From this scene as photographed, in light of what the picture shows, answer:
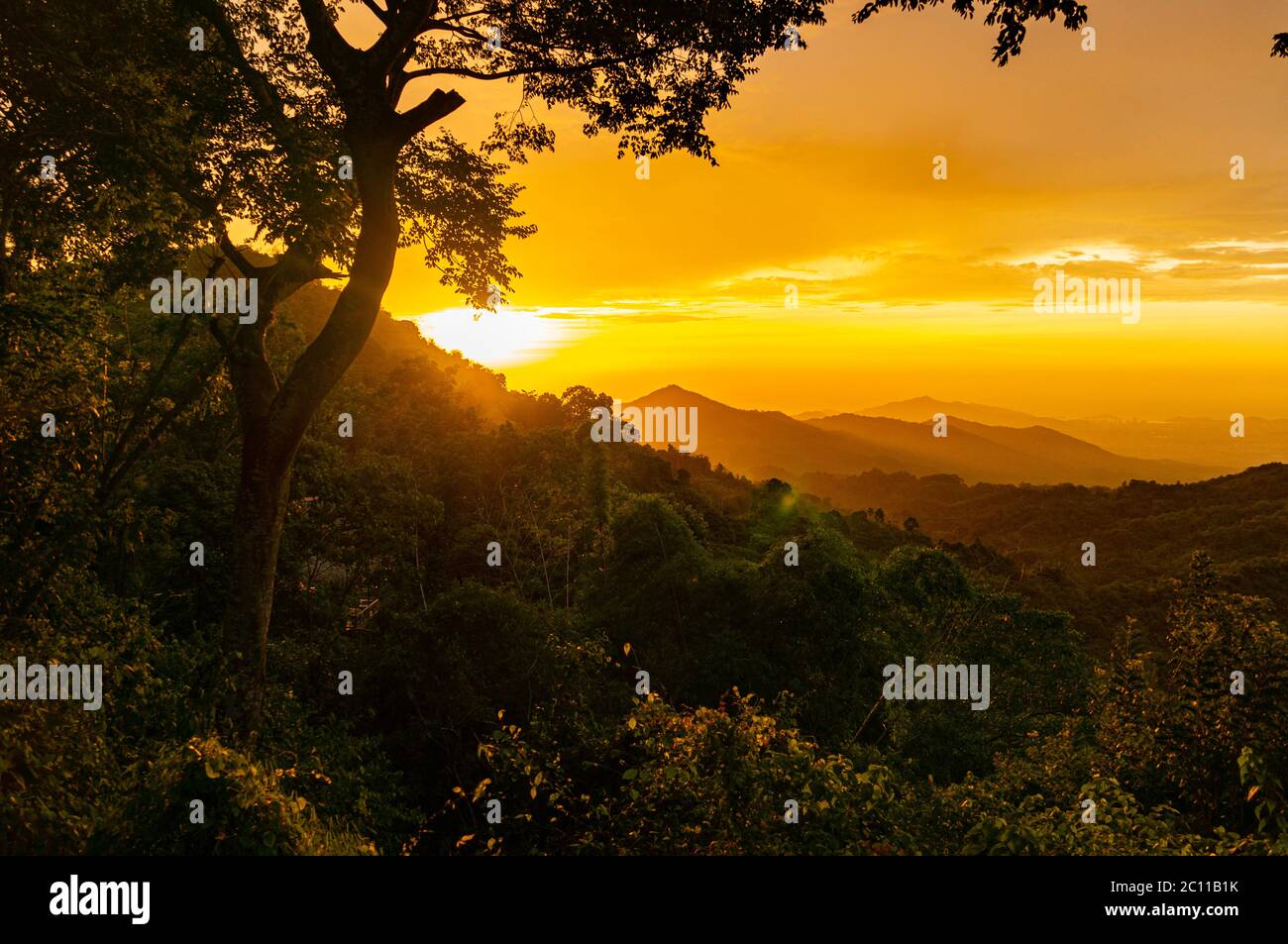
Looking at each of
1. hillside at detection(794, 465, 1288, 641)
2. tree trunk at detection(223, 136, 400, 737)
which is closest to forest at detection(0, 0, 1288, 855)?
tree trunk at detection(223, 136, 400, 737)

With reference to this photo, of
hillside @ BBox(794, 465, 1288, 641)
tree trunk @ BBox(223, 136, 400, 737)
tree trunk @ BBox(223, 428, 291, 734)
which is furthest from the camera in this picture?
hillside @ BBox(794, 465, 1288, 641)

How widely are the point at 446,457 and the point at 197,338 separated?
16277 mm

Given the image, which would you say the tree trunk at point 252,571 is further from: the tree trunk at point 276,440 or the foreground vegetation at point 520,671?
the foreground vegetation at point 520,671

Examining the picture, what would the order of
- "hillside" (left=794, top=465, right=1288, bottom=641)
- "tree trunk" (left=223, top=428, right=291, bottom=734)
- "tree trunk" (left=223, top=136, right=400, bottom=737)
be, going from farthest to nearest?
"hillside" (left=794, top=465, right=1288, bottom=641)
"tree trunk" (left=223, top=428, right=291, bottom=734)
"tree trunk" (left=223, top=136, right=400, bottom=737)

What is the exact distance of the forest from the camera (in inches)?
269

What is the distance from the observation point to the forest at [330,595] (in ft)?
22.4

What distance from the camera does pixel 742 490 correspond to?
114 meters

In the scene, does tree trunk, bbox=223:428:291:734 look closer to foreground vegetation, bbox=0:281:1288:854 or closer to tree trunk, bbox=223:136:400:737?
tree trunk, bbox=223:136:400:737

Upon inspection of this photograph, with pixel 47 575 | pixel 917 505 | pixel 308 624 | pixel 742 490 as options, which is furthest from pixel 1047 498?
pixel 47 575

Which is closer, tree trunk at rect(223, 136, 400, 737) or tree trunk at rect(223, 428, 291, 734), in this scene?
tree trunk at rect(223, 136, 400, 737)

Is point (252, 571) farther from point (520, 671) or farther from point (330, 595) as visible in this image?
point (330, 595)

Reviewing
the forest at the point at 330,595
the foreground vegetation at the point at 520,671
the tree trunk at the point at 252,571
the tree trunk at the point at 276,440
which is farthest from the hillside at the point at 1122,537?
the tree trunk at the point at 252,571
